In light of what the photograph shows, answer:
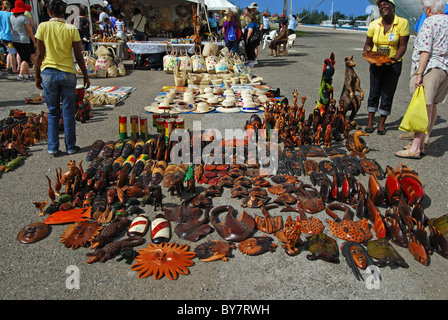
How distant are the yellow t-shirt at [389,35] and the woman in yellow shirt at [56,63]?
4.12m

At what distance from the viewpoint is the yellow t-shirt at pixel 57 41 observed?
3934 mm

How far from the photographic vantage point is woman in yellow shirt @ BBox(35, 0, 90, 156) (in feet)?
12.9

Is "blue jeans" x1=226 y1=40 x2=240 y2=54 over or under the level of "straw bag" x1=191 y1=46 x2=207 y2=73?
over

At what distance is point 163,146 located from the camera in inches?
169

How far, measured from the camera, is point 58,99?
4.28 meters

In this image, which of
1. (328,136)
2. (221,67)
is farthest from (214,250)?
(221,67)

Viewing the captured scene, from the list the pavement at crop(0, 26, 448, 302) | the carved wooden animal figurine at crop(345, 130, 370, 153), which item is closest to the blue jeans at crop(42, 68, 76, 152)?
the pavement at crop(0, 26, 448, 302)

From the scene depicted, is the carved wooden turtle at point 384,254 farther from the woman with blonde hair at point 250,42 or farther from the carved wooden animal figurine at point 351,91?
the woman with blonde hair at point 250,42

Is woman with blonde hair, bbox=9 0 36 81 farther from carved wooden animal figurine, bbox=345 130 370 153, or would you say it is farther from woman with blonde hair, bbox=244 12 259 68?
carved wooden animal figurine, bbox=345 130 370 153

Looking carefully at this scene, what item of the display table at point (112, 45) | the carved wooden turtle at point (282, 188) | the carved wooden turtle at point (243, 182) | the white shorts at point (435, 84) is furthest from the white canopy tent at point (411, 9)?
the carved wooden turtle at point (243, 182)

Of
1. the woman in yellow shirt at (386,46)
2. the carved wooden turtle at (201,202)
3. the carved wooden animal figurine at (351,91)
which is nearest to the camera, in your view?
the carved wooden turtle at (201,202)

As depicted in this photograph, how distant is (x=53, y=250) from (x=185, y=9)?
13.5 meters
